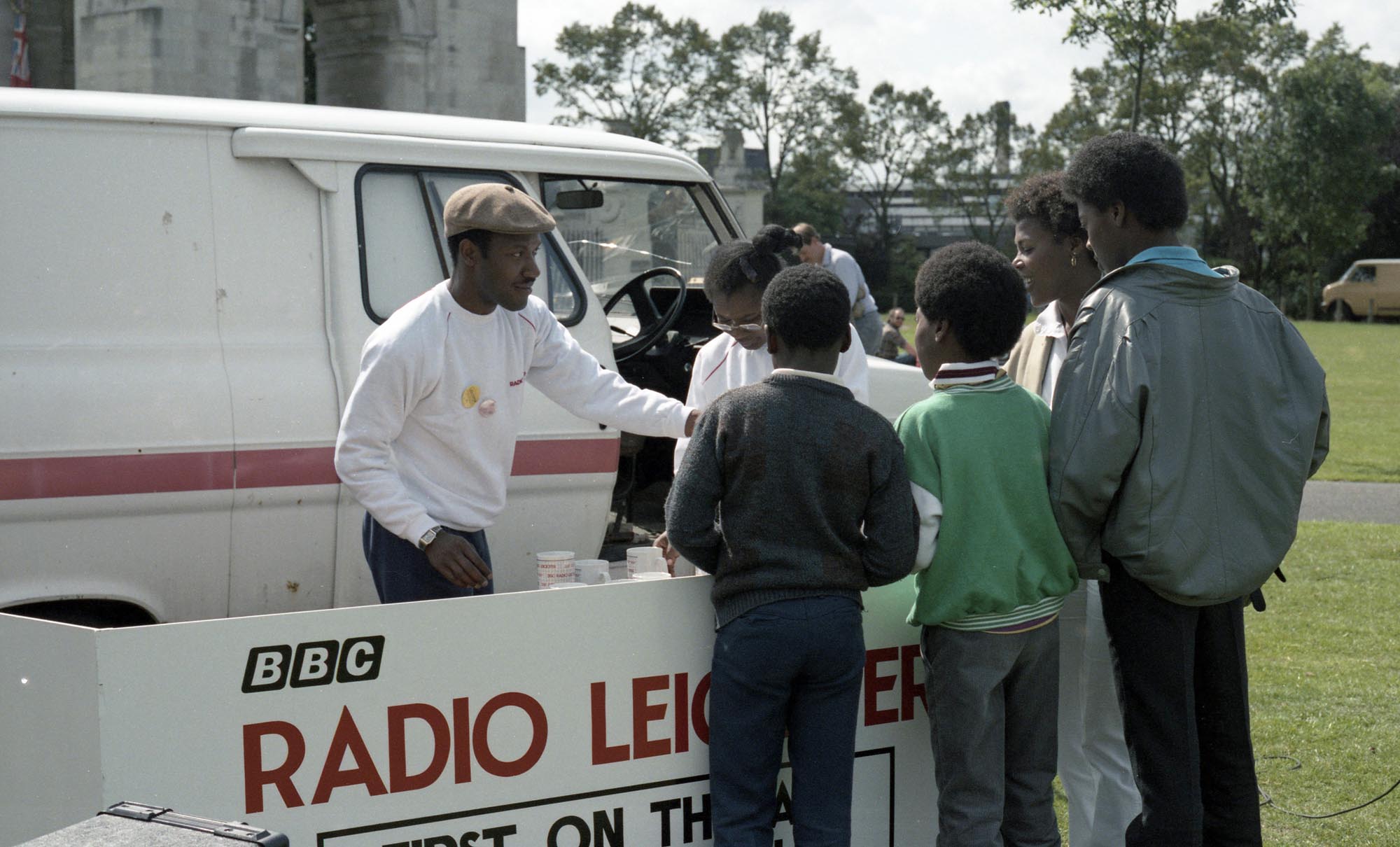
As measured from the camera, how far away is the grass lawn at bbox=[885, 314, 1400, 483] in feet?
43.3

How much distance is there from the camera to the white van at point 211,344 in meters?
3.51

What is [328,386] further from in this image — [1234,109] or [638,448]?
[1234,109]

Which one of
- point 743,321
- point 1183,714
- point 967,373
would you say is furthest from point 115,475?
point 1183,714

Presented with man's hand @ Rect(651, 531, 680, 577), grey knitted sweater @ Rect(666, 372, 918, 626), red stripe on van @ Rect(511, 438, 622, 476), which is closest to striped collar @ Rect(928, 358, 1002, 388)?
grey knitted sweater @ Rect(666, 372, 918, 626)

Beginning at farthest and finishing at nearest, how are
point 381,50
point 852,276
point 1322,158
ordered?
point 1322,158 → point 381,50 → point 852,276

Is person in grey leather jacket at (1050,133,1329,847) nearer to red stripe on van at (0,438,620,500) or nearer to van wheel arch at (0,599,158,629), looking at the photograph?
red stripe on van at (0,438,620,500)

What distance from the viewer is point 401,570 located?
11.0 feet

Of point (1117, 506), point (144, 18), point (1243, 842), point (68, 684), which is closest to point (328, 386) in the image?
point (68, 684)

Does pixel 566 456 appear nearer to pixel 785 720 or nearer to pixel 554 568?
pixel 554 568

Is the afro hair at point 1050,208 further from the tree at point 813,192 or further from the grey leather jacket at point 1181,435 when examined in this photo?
the tree at point 813,192

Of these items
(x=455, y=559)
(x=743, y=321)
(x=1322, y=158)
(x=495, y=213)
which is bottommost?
(x=455, y=559)

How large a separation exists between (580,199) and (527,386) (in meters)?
0.98

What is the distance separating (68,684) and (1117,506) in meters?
2.38

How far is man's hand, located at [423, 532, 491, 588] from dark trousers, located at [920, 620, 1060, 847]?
1.17m
